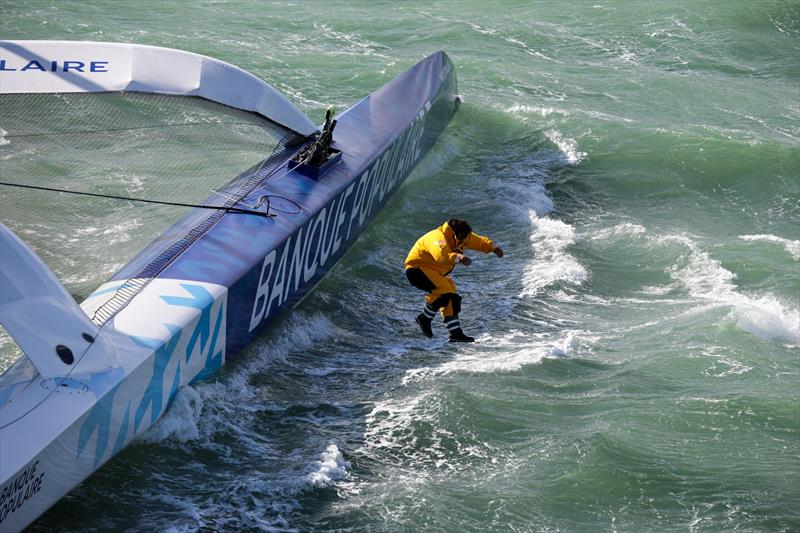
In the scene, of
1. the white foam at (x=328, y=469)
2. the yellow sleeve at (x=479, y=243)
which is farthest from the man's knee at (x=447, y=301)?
the white foam at (x=328, y=469)

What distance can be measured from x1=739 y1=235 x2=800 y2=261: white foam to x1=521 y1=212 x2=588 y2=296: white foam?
5.38 ft

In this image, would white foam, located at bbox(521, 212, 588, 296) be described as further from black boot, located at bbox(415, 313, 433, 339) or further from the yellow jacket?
the yellow jacket

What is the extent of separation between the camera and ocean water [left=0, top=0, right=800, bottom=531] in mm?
5637

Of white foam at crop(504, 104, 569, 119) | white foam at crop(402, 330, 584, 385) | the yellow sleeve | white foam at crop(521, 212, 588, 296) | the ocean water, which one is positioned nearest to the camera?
the ocean water

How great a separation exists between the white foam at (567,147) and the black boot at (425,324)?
4.90 metres

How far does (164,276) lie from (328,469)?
176 centimetres

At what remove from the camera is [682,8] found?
17.5 meters

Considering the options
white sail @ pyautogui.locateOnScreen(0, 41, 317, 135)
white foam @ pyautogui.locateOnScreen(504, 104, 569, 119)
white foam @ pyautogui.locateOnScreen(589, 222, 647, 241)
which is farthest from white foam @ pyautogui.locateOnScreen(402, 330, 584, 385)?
white foam @ pyautogui.locateOnScreen(504, 104, 569, 119)

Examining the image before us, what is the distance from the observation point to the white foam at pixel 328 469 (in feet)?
18.7

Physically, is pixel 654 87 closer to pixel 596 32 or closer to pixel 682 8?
pixel 596 32

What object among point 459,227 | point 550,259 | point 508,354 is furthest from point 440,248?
point 550,259

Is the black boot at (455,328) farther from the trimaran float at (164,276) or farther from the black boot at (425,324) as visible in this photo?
the trimaran float at (164,276)

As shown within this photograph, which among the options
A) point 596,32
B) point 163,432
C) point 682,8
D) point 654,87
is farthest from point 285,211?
point 682,8

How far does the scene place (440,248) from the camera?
7117 millimetres
